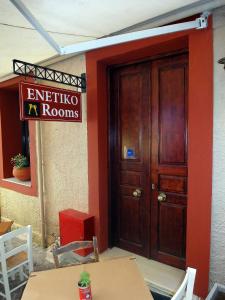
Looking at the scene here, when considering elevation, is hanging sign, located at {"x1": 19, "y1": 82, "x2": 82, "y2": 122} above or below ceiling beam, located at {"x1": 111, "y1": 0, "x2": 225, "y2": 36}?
below

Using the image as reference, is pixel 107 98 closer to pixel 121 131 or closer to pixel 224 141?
pixel 121 131

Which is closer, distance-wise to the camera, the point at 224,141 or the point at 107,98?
the point at 224,141

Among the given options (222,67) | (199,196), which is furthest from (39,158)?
(222,67)

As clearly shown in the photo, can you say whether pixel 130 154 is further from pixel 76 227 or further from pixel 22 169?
pixel 22 169

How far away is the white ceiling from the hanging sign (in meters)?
0.67

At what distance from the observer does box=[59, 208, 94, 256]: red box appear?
9.89 feet

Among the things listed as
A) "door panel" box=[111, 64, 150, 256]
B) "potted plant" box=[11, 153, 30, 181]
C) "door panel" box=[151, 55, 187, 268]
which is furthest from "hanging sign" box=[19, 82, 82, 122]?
"potted plant" box=[11, 153, 30, 181]

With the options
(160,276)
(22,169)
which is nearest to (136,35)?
(160,276)

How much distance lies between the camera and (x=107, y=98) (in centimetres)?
319

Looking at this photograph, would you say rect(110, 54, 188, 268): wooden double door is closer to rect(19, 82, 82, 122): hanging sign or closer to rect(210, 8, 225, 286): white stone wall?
rect(210, 8, 225, 286): white stone wall

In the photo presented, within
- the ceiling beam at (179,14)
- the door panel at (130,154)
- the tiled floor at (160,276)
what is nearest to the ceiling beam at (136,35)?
the ceiling beam at (179,14)

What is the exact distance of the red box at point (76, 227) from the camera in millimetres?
3014

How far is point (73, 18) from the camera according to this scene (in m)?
2.32

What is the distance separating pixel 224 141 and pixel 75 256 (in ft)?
7.90
